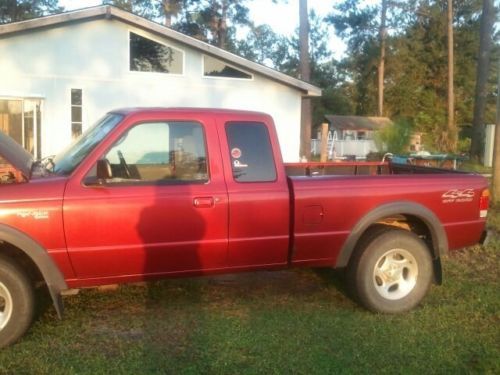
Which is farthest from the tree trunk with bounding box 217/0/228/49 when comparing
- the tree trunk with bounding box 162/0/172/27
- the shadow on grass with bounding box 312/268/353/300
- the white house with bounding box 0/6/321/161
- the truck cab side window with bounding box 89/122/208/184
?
the truck cab side window with bounding box 89/122/208/184

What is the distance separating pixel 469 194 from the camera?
5887 mm

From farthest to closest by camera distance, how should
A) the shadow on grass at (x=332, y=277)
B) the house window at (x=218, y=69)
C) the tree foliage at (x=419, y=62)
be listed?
the tree foliage at (x=419, y=62) → the house window at (x=218, y=69) → the shadow on grass at (x=332, y=277)

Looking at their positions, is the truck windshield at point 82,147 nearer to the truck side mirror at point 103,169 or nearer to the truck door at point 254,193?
the truck side mirror at point 103,169

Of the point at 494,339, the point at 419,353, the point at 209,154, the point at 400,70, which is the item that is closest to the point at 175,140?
the point at 209,154

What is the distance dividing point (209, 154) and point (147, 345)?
1607 millimetres

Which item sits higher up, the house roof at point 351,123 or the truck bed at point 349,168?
the house roof at point 351,123

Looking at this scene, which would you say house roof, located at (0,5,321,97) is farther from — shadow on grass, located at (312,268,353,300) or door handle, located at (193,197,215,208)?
door handle, located at (193,197,215,208)

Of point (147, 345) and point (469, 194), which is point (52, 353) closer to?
point (147, 345)

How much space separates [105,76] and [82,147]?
1189 cm

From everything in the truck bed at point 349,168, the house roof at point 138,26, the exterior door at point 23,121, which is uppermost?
the house roof at point 138,26

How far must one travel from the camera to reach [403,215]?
5.74 meters

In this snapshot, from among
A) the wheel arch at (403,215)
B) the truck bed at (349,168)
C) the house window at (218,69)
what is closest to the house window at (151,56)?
the house window at (218,69)

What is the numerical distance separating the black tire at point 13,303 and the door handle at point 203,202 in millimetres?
1434

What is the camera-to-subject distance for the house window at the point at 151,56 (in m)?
16.7
